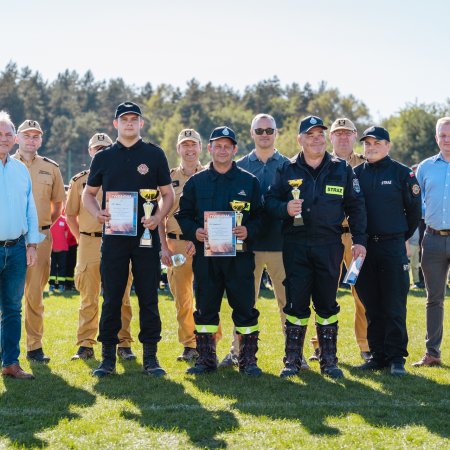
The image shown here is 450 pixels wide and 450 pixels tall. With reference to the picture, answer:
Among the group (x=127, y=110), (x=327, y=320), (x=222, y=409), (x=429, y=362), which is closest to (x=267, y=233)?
(x=327, y=320)

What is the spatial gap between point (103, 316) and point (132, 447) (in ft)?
7.76

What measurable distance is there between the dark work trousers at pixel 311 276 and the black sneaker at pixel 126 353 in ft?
6.82

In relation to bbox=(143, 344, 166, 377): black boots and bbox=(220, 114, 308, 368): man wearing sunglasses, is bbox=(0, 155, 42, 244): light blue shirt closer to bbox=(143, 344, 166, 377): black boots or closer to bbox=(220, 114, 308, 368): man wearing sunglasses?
bbox=(143, 344, 166, 377): black boots

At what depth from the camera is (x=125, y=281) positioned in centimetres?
734

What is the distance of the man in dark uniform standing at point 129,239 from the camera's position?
7.21 meters

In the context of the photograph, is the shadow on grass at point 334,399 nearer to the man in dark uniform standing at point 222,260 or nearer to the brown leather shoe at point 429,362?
the man in dark uniform standing at point 222,260

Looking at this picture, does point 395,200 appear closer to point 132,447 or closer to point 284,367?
point 284,367

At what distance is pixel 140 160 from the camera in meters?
7.24

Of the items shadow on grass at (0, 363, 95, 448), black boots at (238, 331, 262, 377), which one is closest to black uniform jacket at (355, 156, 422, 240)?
black boots at (238, 331, 262, 377)

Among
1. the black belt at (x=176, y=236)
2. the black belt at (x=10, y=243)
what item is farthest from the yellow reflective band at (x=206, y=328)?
the black belt at (x=10, y=243)

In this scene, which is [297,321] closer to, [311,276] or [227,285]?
[311,276]

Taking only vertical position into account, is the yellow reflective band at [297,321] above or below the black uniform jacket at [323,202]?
below

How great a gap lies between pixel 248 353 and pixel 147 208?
71.2 inches

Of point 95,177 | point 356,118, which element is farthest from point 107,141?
point 356,118
